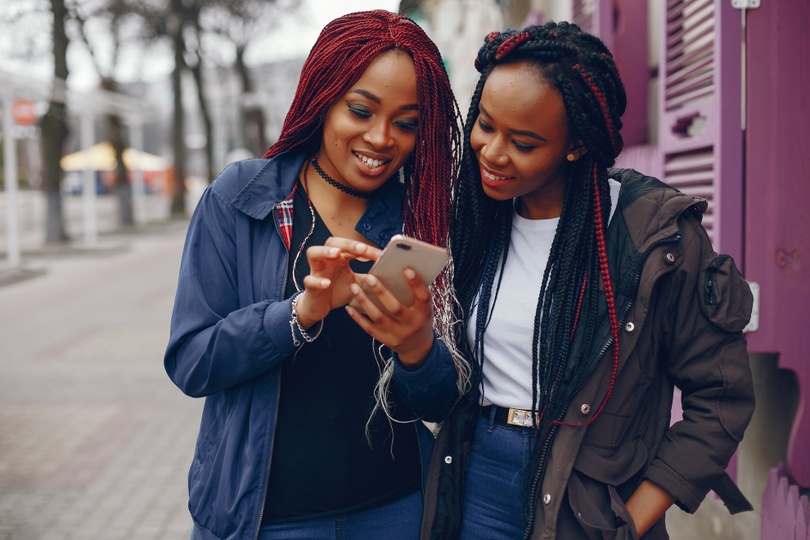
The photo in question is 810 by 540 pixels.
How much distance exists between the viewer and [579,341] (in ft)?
5.55

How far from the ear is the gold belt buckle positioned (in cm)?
55

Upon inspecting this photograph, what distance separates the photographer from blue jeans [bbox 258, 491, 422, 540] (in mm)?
1770

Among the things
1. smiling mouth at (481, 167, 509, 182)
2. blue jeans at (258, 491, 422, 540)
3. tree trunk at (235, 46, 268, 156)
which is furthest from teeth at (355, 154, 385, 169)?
tree trunk at (235, 46, 268, 156)

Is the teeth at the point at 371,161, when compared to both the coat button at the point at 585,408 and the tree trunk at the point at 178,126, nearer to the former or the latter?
the coat button at the point at 585,408

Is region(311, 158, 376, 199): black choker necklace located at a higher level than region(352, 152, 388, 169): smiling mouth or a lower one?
lower

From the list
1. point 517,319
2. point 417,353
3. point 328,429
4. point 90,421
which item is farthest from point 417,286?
point 90,421

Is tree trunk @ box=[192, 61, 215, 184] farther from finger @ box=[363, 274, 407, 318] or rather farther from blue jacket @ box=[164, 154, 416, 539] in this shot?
finger @ box=[363, 274, 407, 318]

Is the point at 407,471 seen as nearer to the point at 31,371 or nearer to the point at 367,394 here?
the point at 367,394

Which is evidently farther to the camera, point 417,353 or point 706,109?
point 706,109

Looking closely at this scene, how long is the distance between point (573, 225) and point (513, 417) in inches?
17.1

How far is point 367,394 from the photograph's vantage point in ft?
6.04

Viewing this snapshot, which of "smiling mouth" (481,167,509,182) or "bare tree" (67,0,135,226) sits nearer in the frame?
"smiling mouth" (481,167,509,182)

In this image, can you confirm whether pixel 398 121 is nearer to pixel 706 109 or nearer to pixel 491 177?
pixel 491 177

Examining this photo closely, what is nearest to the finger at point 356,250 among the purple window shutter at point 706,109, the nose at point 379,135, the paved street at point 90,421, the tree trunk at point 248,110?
the nose at point 379,135
